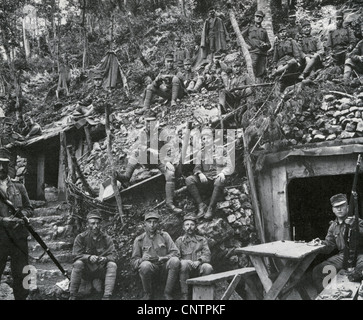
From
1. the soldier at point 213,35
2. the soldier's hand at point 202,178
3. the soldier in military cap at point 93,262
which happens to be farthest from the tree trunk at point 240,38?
the soldier in military cap at point 93,262

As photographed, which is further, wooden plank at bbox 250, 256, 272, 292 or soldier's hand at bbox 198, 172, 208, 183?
soldier's hand at bbox 198, 172, 208, 183

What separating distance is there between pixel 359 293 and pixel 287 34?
4030 mm

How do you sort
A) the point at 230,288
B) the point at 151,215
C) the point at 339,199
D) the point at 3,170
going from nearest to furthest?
the point at 230,288 → the point at 339,199 → the point at 3,170 → the point at 151,215

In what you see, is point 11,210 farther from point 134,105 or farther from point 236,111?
point 236,111

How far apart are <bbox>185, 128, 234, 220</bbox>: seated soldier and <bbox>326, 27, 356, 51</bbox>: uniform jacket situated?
2.22 m

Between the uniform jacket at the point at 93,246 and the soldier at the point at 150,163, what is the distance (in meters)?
0.99

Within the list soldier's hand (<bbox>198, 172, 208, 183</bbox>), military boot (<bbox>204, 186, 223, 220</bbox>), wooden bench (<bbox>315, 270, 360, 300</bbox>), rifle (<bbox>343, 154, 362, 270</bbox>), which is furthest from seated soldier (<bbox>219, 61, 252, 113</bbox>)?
wooden bench (<bbox>315, 270, 360, 300</bbox>)

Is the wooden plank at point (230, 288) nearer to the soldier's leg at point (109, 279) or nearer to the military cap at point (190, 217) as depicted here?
the military cap at point (190, 217)

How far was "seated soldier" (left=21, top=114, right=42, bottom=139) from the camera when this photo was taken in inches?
262

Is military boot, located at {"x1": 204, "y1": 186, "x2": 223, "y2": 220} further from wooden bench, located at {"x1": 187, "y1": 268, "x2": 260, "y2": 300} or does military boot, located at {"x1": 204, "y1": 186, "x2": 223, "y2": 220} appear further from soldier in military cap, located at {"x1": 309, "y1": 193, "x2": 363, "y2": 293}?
soldier in military cap, located at {"x1": 309, "y1": 193, "x2": 363, "y2": 293}

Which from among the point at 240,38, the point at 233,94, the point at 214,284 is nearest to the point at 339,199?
the point at 214,284

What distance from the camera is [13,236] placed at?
509 cm

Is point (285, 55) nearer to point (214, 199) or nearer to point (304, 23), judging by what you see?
point (304, 23)

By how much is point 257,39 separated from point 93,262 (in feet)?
13.5
